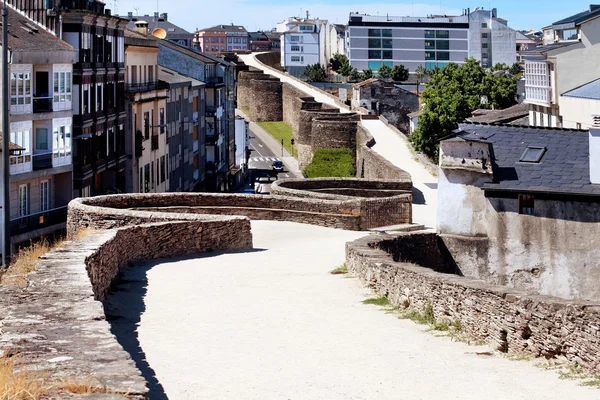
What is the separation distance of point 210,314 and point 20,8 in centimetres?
3170

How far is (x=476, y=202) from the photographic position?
24.8 metres

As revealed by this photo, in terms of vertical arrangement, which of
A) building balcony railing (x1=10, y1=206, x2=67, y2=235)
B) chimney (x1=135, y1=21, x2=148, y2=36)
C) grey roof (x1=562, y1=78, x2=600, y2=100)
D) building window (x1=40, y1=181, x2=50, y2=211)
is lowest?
building balcony railing (x1=10, y1=206, x2=67, y2=235)

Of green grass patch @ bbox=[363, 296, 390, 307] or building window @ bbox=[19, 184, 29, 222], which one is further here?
building window @ bbox=[19, 184, 29, 222]

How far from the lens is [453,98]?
7612cm

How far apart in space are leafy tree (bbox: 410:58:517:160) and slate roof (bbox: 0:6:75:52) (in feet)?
106

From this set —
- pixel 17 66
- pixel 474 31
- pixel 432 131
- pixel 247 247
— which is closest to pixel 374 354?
pixel 247 247

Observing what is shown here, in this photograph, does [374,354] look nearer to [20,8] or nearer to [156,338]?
[156,338]

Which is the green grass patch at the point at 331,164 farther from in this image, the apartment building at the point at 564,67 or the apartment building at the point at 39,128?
the apartment building at the point at 39,128

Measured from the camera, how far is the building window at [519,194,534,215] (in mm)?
23719

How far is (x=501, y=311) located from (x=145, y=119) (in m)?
43.0

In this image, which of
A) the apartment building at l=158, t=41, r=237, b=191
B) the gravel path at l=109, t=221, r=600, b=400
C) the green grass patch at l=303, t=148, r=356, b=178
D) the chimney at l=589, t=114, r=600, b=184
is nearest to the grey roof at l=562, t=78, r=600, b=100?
the chimney at l=589, t=114, r=600, b=184

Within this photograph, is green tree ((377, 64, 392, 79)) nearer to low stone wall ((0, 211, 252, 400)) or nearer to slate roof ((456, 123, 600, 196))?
slate roof ((456, 123, 600, 196))

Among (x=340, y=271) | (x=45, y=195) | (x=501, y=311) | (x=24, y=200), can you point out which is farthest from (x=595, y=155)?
(x=45, y=195)

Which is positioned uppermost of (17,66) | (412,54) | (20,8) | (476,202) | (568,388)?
(412,54)
